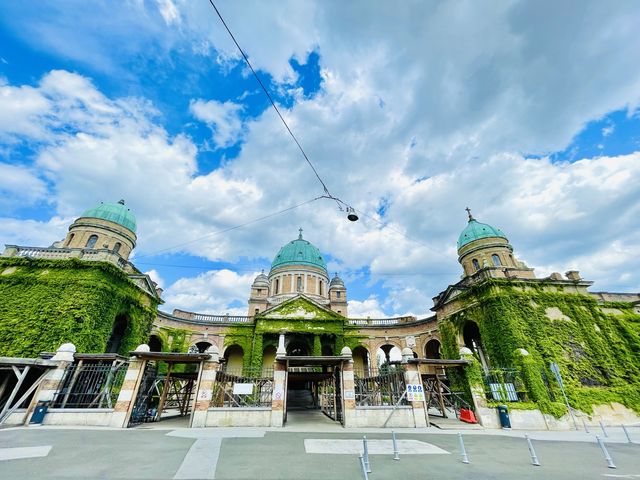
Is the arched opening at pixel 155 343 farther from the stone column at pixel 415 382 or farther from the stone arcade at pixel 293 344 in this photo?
the stone column at pixel 415 382

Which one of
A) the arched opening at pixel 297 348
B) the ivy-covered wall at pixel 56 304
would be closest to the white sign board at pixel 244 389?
the ivy-covered wall at pixel 56 304

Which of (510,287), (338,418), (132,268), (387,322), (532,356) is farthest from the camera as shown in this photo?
(387,322)

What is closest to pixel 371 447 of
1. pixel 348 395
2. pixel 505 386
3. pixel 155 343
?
pixel 348 395

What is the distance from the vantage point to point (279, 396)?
1461cm

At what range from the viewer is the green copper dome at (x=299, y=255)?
44844 mm

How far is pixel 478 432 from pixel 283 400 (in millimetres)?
9690

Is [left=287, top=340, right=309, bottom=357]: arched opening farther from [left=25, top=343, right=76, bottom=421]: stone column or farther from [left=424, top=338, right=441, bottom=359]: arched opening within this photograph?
[left=25, top=343, right=76, bottom=421]: stone column

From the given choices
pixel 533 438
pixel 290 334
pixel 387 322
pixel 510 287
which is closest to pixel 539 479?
pixel 533 438

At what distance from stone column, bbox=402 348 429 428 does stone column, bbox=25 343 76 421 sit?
18076 millimetres

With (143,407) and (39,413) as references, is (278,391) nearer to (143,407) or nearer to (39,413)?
(143,407)

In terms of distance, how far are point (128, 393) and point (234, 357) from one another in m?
22.5

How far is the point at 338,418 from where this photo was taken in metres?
17.1

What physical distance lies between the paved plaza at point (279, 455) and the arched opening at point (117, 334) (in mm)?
12825

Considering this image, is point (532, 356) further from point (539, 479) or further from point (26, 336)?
point (26, 336)
